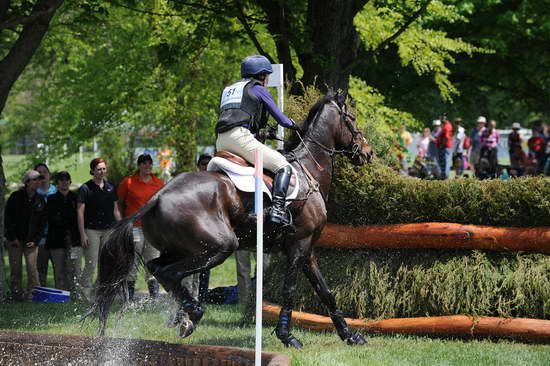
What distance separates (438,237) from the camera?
29.6 feet

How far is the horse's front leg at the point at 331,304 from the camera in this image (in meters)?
8.51

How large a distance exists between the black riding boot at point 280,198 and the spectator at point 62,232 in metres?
5.66

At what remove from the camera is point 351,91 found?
55.5 ft

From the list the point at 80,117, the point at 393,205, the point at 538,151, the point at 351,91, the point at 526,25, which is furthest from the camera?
the point at 538,151

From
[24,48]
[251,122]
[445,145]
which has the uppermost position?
[24,48]

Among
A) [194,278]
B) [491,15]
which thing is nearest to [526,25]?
[491,15]

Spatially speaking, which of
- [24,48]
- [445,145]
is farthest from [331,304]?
[445,145]

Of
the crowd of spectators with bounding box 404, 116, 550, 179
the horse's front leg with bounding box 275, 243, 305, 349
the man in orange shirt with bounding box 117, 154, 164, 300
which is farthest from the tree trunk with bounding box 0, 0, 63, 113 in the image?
the crowd of spectators with bounding box 404, 116, 550, 179

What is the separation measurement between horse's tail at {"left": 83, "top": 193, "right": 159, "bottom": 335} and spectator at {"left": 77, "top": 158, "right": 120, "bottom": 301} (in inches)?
183

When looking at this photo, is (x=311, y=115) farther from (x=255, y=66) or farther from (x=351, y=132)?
(x=255, y=66)

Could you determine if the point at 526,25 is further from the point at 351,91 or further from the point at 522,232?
the point at 522,232

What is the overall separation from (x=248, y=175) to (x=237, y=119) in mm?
567

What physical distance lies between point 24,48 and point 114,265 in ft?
16.9

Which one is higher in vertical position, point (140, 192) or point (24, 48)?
point (24, 48)
